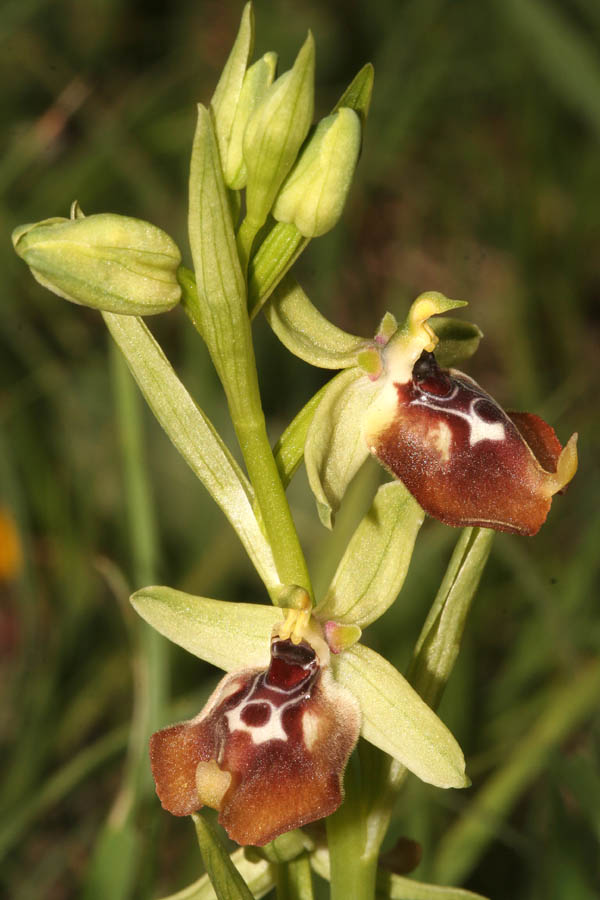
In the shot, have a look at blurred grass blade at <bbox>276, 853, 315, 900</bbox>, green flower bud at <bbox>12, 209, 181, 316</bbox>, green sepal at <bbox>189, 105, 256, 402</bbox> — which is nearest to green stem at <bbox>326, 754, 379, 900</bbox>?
blurred grass blade at <bbox>276, 853, 315, 900</bbox>

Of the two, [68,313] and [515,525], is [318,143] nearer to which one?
[515,525]

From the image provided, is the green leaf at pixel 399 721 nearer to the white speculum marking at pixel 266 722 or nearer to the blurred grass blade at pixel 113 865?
the white speculum marking at pixel 266 722

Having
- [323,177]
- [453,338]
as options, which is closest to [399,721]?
[453,338]

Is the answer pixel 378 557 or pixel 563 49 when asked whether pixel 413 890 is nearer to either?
pixel 378 557

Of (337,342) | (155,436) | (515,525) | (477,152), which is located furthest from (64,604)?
(477,152)

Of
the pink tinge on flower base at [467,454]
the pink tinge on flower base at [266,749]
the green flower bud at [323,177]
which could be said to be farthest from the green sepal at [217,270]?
the pink tinge on flower base at [266,749]

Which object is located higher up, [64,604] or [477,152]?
[477,152]

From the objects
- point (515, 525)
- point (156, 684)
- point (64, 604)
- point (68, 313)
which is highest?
Answer: point (515, 525)
